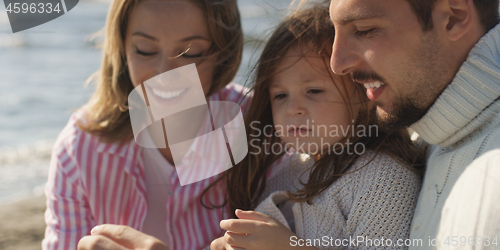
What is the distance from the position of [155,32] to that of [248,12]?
2.07 ft

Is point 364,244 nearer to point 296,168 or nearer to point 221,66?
point 296,168

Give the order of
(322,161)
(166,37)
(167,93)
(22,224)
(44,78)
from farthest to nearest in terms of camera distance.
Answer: (44,78) < (22,224) < (167,93) < (166,37) < (322,161)

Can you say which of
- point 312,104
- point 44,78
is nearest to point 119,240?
point 312,104

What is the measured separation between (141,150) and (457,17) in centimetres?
189

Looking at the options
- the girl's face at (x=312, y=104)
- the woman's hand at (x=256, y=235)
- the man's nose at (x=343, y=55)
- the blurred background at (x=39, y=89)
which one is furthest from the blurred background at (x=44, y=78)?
the woman's hand at (x=256, y=235)

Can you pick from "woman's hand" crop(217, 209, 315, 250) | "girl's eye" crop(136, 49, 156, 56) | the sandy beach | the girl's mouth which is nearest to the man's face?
the girl's mouth

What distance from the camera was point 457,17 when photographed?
1.42 metres

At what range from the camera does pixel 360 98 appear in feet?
6.29

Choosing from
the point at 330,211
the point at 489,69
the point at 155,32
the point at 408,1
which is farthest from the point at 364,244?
the point at 155,32

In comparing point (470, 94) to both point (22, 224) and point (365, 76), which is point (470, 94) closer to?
point (365, 76)

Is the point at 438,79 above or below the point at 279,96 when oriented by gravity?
above

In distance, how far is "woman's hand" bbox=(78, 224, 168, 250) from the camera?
6.07ft

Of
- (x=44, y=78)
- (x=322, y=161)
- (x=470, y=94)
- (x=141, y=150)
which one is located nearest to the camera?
(x=470, y=94)

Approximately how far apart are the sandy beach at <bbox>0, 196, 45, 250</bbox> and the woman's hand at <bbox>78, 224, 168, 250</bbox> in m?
2.52
